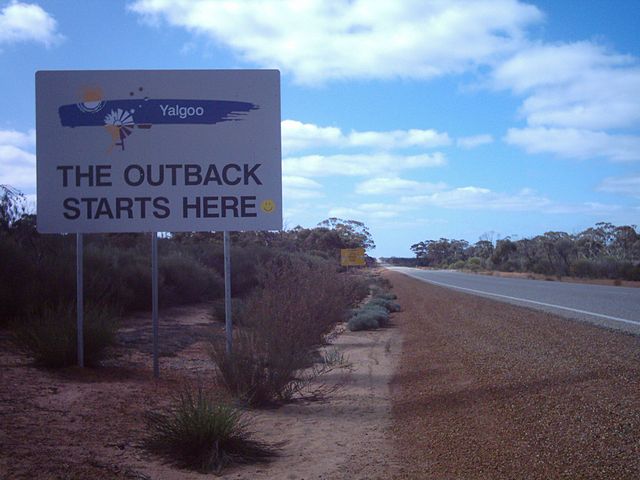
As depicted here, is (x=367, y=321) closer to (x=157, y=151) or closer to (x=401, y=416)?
(x=157, y=151)

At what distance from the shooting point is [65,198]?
1106 cm

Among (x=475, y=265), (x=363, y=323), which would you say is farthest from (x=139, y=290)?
(x=475, y=265)

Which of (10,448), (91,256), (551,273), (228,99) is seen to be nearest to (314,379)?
(228,99)

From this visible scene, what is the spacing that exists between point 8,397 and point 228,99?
555 centimetres

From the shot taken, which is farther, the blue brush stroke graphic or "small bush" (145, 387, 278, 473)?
the blue brush stroke graphic

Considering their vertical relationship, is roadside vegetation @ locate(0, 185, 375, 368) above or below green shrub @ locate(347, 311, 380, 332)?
above

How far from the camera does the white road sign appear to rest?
11.1 metres

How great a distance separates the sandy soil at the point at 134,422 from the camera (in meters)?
6.09

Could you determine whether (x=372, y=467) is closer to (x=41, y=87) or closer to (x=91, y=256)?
(x=41, y=87)

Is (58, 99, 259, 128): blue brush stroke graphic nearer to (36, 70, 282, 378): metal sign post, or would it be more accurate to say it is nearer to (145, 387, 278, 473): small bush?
(36, 70, 282, 378): metal sign post

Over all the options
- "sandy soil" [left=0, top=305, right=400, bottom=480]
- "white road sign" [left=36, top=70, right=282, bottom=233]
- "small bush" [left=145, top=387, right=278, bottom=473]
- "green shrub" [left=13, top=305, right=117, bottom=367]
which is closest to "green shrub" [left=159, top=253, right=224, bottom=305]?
"sandy soil" [left=0, top=305, right=400, bottom=480]

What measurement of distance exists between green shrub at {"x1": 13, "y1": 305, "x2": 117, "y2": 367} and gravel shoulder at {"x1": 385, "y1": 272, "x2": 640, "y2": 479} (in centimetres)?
485

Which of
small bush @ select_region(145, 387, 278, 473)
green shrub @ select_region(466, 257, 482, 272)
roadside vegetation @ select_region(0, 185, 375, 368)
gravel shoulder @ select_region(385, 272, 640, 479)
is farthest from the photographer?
green shrub @ select_region(466, 257, 482, 272)

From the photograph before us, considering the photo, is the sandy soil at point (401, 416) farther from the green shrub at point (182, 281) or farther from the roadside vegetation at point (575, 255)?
Result: the roadside vegetation at point (575, 255)
